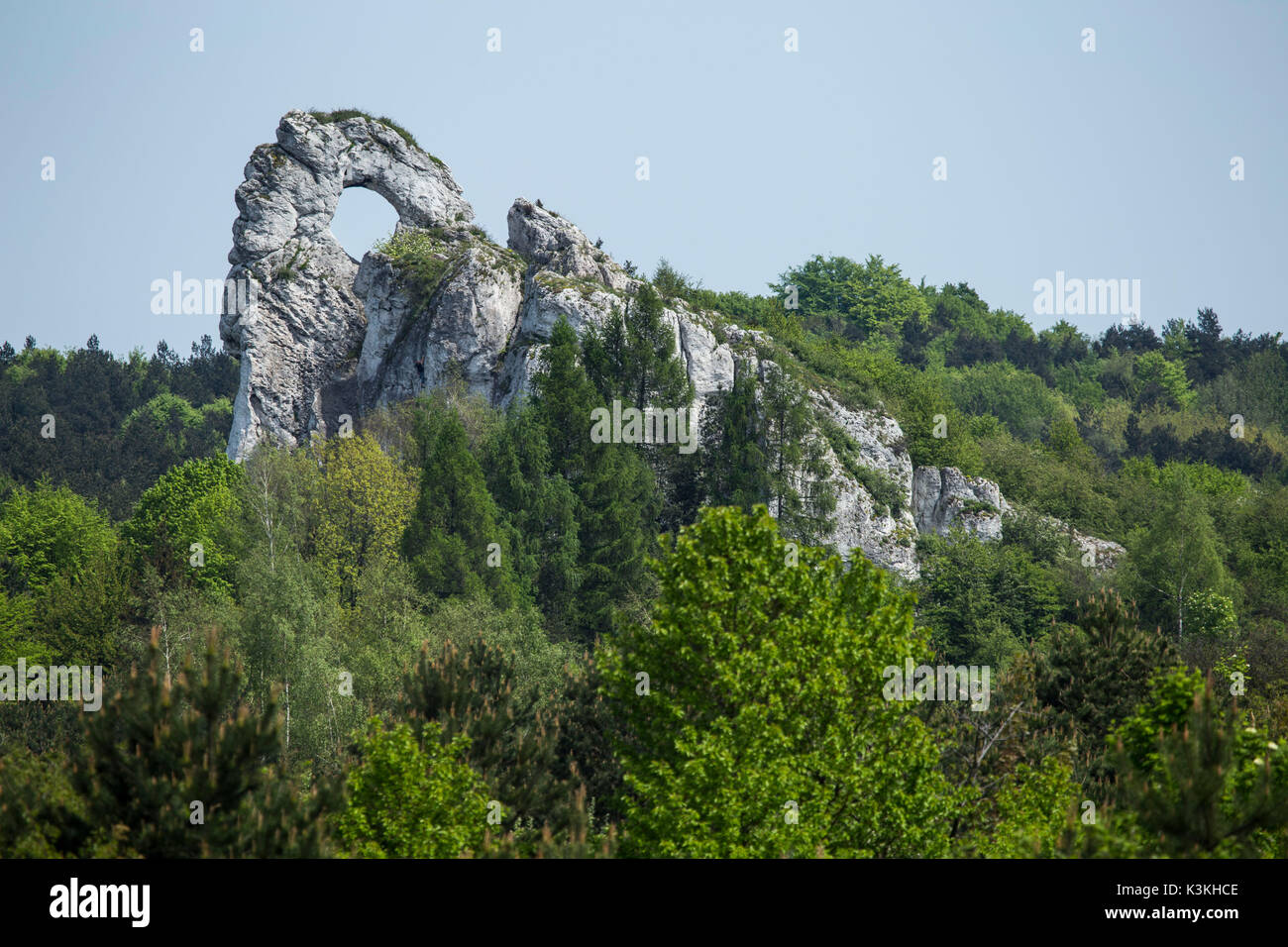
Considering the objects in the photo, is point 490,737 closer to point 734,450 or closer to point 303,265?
point 734,450

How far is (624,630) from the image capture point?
3192cm

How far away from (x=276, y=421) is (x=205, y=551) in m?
11.8

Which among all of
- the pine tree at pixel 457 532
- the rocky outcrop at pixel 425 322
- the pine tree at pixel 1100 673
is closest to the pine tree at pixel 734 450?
the rocky outcrop at pixel 425 322

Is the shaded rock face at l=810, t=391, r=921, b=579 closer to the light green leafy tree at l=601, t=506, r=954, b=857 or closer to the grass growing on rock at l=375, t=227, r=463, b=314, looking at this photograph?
the grass growing on rock at l=375, t=227, r=463, b=314

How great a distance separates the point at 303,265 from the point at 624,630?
49862 millimetres

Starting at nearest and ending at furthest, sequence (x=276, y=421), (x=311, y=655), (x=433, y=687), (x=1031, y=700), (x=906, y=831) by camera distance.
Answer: (x=906, y=831), (x=433, y=687), (x=1031, y=700), (x=311, y=655), (x=276, y=421)

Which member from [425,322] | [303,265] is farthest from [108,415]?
[425,322]

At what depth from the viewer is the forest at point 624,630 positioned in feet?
70.1

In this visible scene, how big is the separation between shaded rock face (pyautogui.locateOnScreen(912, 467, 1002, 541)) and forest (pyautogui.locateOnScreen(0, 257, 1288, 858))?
172 centimetres

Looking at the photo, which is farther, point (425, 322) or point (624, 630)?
point (425, 322)

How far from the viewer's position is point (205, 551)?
6253 cm

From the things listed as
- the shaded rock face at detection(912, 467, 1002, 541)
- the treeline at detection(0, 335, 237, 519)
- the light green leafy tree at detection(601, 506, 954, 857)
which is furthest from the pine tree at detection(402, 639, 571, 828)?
the treeline at detection(0, 335, 237, 519)
